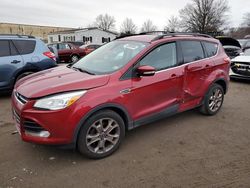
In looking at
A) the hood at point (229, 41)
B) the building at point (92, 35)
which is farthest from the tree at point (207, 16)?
the hood at point (229, 41)

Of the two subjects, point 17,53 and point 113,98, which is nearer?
point 113,98

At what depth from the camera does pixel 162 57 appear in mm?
3969

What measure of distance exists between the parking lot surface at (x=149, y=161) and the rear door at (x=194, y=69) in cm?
62

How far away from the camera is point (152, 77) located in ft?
12.1

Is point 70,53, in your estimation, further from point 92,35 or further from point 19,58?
point 92,35

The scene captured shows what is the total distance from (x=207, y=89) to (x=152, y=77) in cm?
164

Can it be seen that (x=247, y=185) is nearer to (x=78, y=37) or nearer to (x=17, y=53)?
(x=17, y=53)

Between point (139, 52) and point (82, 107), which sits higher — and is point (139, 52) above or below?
above

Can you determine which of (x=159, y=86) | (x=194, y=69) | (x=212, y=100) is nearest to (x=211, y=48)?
(x=194, y=69)

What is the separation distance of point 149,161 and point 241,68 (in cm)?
663

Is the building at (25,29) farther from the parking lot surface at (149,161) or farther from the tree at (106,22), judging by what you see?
the parking lot surface at (149,161)

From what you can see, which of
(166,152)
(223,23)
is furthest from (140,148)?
(223,23)

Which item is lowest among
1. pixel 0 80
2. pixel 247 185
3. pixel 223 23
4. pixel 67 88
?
pixel 247 185

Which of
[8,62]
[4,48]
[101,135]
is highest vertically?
[4,48]
